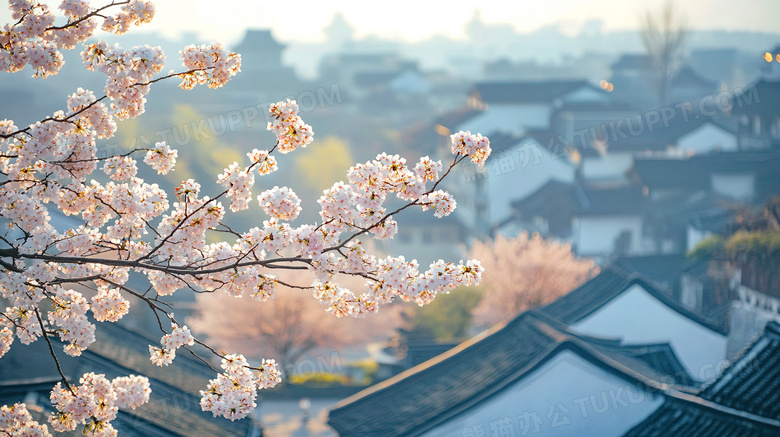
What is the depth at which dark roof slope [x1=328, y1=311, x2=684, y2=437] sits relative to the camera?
453 inches

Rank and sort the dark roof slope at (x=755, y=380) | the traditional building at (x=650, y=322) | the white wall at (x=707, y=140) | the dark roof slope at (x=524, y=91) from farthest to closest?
the dark roof slope at (x=524, y=91) < the white wall at (x=707, y=140) < the traditional building at (x=650, y=322) < the dark roof slope at (x=755, y=380)

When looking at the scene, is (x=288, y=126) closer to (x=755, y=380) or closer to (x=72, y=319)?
(x=72, y=319)

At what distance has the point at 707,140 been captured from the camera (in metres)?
42.8

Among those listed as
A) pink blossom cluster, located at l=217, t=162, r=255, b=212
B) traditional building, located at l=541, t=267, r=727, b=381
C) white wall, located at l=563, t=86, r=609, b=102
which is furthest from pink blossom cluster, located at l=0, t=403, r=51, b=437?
white wall, located at l=563, t=86, r=609, b=102

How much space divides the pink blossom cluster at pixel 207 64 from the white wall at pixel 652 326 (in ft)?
42.6

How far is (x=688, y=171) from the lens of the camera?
37656 millimetres

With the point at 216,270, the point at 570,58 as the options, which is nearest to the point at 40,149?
the point at 216,270

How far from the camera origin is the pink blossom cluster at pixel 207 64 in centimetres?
539

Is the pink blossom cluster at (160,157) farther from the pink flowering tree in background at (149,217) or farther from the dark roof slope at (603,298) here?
the dark roof slope at (603,298)

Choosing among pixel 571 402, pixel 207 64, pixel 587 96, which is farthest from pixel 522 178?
pixel 207 64

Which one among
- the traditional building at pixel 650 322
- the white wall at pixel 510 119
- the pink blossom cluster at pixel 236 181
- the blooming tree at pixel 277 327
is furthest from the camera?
the white wall at pixel 510 119

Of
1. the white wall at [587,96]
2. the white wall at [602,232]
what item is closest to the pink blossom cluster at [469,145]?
the white wall at [602,232]

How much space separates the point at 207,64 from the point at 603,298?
1379 centimetres

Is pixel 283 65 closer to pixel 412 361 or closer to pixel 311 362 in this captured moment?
pixel 311 362
